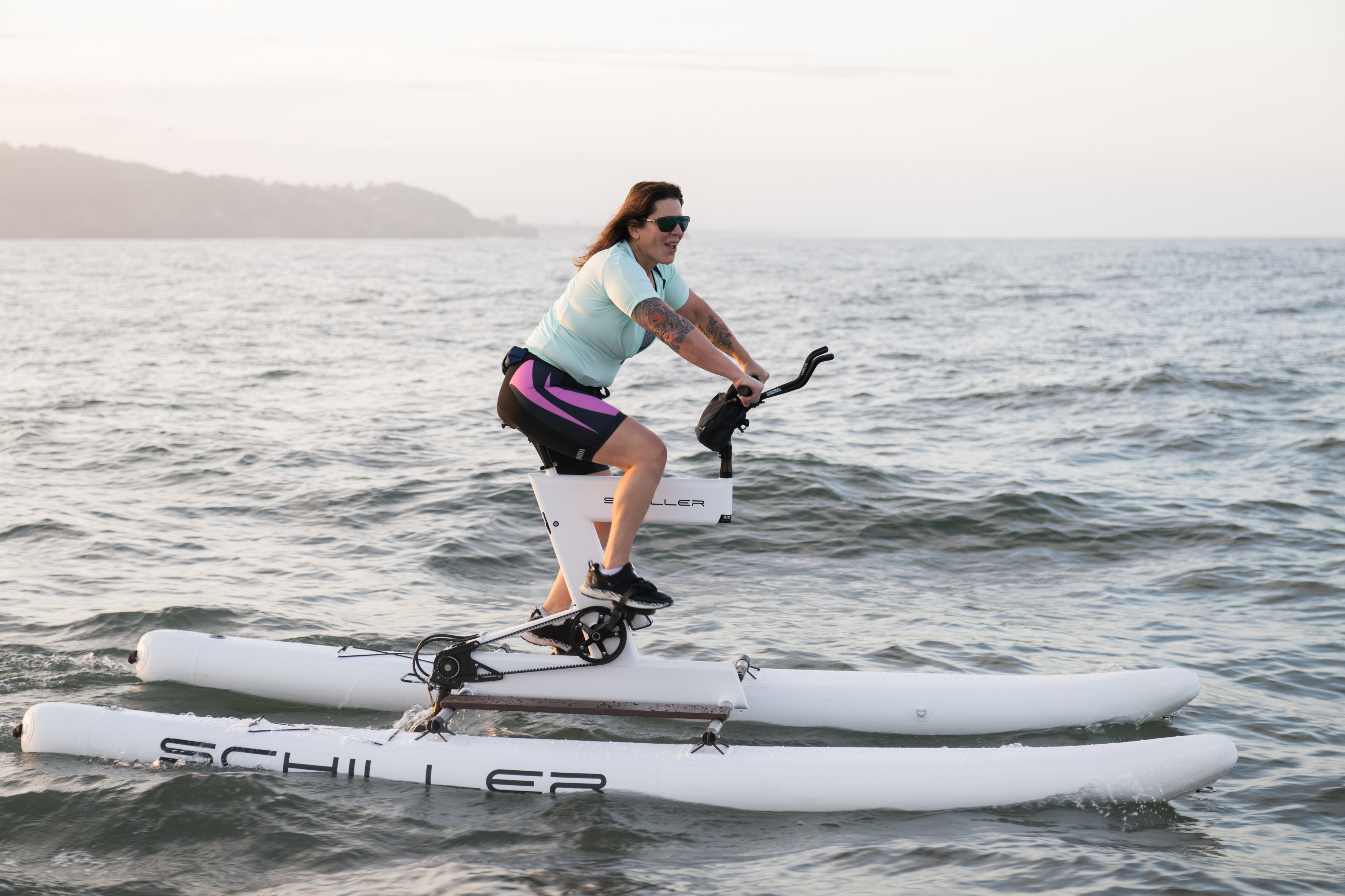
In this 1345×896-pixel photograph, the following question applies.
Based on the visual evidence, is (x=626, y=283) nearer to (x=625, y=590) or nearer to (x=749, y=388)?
(x=749, y=388)

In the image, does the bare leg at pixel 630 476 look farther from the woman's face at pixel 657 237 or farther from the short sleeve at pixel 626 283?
the woman's face at pixel 657 237

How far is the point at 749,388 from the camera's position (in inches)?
193

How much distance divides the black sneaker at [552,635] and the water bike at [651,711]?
0.17 ft

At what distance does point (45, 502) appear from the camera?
1055cm

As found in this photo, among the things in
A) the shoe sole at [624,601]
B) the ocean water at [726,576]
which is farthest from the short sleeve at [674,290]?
the ocean water at [726,576]

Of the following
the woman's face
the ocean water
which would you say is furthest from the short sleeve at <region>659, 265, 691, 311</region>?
the ocean water

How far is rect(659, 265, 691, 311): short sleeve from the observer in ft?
16.9

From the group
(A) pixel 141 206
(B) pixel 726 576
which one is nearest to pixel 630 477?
(B) pixel 726 576

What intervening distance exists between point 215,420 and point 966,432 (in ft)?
34.9

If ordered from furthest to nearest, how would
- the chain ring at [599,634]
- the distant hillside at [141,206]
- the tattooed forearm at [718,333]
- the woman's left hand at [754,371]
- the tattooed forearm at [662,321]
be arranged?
the distant hillside at [141,206] < the tattooed forearm at [718,333] < the chain ring at [599,634] < the woman's left hand at [754,371] < the tattooed forearm at [662,321]

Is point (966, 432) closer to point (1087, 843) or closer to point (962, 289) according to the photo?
point (1087, 843)

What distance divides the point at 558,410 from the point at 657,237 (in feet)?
3.01

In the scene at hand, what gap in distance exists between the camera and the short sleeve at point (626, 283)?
4742mm

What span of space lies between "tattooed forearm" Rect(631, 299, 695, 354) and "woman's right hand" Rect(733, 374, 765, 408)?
0.34m
